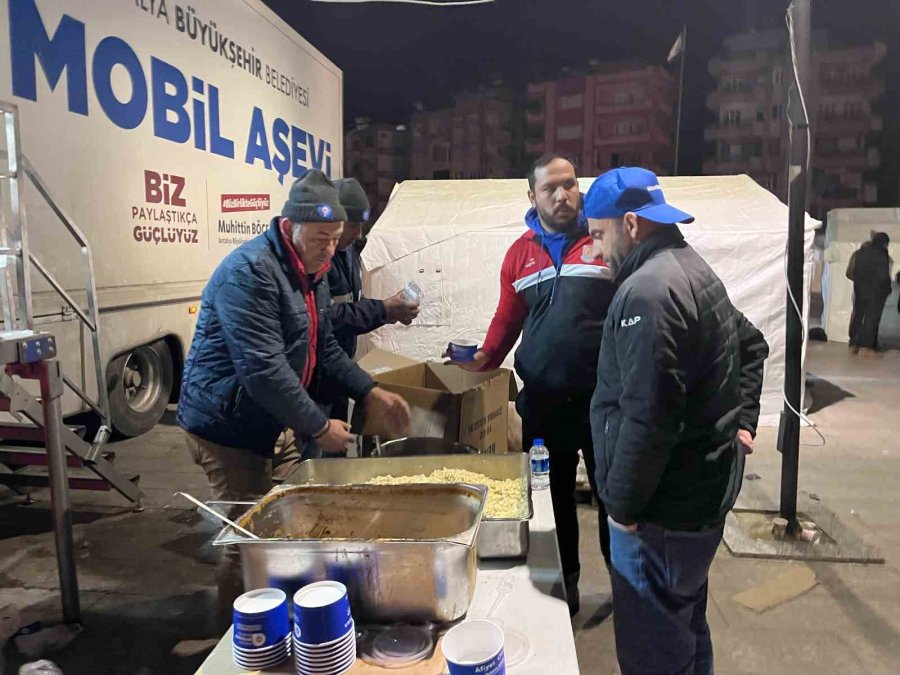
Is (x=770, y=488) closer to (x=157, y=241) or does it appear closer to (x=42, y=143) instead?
(x=157, y=241)

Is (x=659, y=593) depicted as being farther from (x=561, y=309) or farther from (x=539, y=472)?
(x=561, y=309)

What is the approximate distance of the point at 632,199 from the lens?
1.72 metres

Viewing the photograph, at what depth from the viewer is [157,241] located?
13.6 feet

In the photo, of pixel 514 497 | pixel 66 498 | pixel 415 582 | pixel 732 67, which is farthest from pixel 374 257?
pixel 732 67

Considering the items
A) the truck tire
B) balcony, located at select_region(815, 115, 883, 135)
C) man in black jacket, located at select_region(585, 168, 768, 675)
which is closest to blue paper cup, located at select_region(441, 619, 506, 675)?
man in black jacket, located at select_region(585, 168, 768, 675)

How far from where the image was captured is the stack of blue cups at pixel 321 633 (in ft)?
3.82

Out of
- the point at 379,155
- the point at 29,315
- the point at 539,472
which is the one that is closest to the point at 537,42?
the point at 379,155

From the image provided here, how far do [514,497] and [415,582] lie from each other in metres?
0.57

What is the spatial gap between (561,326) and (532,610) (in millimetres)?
1380

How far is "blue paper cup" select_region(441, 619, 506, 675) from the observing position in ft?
3.45

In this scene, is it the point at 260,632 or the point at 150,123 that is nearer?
the point at 260,632

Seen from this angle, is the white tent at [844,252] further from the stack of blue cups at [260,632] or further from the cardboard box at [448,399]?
the stack of blue cups at [260,632]

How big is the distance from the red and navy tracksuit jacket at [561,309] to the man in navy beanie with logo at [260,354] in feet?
2.79

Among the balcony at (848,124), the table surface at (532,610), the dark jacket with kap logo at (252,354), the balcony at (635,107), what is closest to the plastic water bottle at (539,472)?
the table surface at (532,610)
